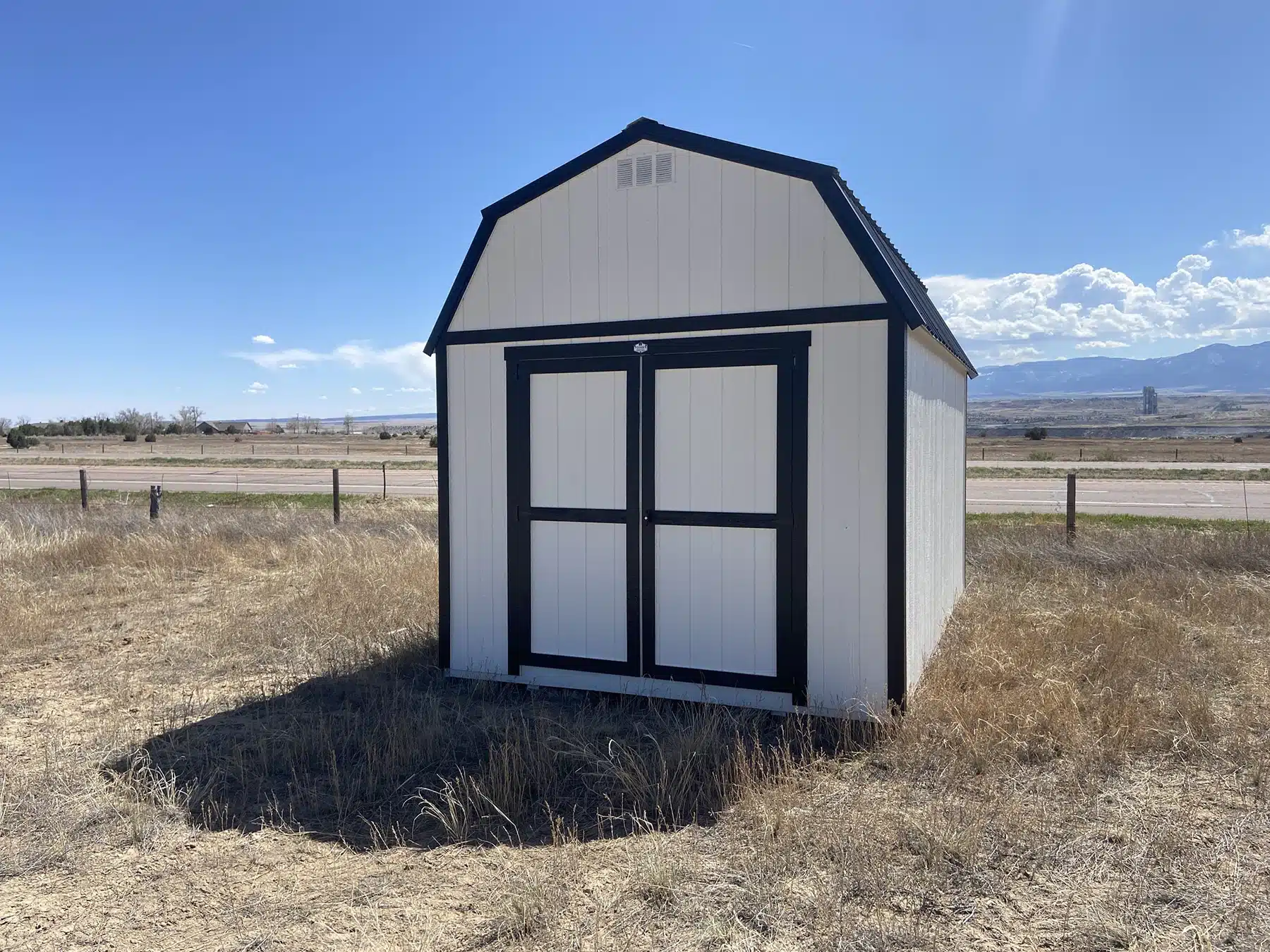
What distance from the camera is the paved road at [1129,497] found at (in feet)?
59.8

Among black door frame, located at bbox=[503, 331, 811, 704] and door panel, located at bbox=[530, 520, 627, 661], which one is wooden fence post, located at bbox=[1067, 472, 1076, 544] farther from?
door panel, located at bbox=[530, 520, 627, 661]

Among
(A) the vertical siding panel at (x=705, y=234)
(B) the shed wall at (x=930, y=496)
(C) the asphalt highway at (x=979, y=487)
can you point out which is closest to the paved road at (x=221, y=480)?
(C) the asphalt highway at (x=979, y=487)

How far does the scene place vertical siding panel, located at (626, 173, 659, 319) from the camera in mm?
6016

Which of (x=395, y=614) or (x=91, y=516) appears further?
(x=91, y=516)

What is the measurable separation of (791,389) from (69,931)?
4.40m

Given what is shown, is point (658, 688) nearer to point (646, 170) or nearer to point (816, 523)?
point (816, 523)

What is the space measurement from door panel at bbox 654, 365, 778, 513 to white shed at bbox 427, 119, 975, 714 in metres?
0.01

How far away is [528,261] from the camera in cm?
639

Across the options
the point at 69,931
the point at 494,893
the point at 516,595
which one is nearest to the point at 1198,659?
the point at 516,595

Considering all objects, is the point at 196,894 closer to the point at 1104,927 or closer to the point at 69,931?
the point at 69,931

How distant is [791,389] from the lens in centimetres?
562

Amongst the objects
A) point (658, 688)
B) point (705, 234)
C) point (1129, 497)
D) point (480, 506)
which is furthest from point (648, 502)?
point (1129, 497)

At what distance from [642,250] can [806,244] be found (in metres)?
1.11

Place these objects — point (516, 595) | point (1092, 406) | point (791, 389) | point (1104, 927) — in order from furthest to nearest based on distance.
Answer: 1. point (1092, 406)
2. point (516, 595)
3. point (791, 389)
4. point (1104, 927)
